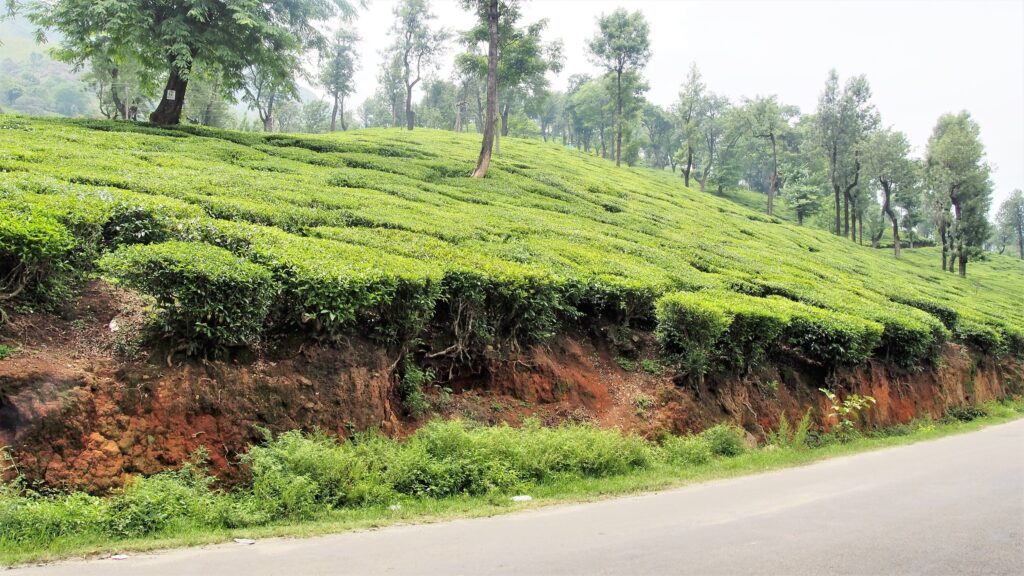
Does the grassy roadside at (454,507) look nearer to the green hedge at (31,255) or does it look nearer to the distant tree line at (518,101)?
the green hedge at (31,255)

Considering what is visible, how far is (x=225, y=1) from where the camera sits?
1972 centimetres

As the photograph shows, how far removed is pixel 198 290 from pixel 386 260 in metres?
2.72

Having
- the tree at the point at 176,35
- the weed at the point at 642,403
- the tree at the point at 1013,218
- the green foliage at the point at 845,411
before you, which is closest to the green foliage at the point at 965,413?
the green foliage at the point at 845,411

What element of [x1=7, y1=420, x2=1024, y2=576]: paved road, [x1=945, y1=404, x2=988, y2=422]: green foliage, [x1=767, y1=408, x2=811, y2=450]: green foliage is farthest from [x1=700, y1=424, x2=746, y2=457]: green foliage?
[x1=945, y1=404, x2=988, y2=422]: green foliage

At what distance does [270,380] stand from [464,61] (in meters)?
30.6

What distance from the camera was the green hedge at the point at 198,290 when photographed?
5793 mm

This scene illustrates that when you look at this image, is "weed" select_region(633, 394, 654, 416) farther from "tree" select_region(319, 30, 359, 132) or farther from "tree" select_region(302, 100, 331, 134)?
"tree" select_region(302, 100, 331, 134)

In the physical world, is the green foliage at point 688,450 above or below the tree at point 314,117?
below

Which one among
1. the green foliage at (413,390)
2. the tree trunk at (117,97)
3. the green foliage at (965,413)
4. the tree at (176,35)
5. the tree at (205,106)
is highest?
the tree at (205,106)

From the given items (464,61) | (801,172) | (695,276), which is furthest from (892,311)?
(801,172)

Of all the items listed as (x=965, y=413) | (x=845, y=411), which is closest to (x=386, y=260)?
(x=845, y=411)

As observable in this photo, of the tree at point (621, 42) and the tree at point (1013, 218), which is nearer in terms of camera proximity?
the tree at point (621, 42)

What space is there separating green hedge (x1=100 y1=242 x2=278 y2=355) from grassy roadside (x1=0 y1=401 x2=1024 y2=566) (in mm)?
2052

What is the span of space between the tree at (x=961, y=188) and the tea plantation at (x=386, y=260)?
93.2ft
